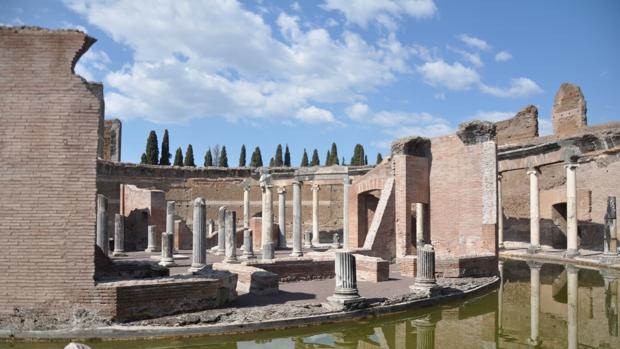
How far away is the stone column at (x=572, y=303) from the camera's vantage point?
8521 millimetres

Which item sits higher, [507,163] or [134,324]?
[507,163]

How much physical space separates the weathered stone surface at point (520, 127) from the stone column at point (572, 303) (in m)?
15.8

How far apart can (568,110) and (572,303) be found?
25006 millimetres

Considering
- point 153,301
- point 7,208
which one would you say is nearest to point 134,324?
point 153,301

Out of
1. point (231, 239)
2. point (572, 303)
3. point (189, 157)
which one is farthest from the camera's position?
point (189, 157)

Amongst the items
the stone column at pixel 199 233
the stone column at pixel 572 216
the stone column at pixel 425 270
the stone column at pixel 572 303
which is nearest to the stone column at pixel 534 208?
the stone column at pixel 572 216

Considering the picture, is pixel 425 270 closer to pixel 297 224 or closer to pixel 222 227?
pixel 222 227

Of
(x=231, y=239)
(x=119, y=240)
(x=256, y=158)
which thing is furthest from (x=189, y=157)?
(x=231, y=239)

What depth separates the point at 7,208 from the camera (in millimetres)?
8602

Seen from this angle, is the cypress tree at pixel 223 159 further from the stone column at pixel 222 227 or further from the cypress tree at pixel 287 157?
the stone column at pixel 222 227

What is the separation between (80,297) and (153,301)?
116 centimetres

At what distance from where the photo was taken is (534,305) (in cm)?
1162

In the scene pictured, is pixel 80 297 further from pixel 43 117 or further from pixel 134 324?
pixel 43 117

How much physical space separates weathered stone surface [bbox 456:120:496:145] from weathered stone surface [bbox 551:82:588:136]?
17876 millimetres
